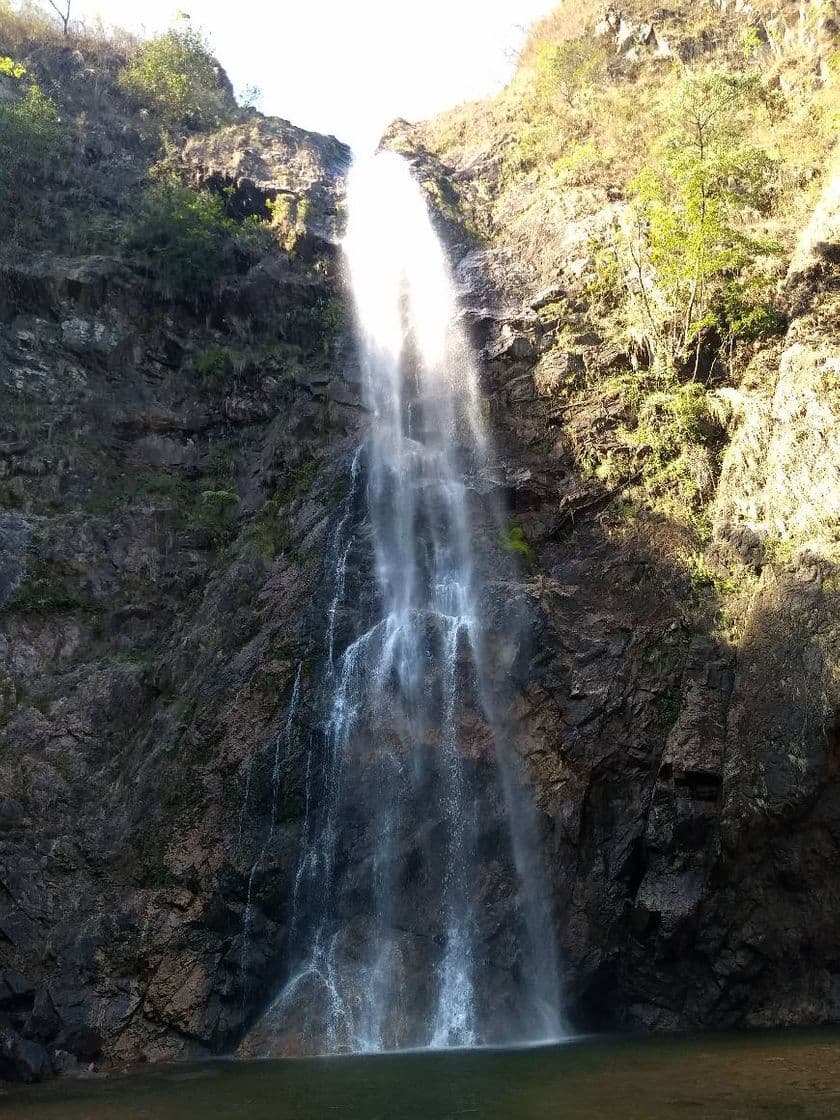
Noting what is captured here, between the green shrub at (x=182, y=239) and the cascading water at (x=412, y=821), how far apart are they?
10124mm

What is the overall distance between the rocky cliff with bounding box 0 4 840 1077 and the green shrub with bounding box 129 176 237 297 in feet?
1.13

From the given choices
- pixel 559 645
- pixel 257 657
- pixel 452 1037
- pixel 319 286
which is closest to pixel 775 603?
pixel 559 645

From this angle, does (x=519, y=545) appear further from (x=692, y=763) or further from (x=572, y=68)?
(x=572, y=68)

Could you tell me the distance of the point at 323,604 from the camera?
17531mm

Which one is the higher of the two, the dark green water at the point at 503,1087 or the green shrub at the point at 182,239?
the green shrub at the point at 182,239

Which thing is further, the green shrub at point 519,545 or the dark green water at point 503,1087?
the green shrub at point 519,545

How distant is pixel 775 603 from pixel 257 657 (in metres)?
9.47

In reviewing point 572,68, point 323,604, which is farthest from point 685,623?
point 572,68

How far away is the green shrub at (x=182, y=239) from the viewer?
84.4 feet

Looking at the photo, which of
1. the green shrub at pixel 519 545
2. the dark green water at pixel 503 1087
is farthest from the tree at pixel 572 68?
the dark green water at pixel 503 1087

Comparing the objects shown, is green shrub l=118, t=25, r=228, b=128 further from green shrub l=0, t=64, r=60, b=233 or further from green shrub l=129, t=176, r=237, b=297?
green shrub l=129, t=176, r=237, b=297

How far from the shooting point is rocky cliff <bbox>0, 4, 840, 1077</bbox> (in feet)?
43.2

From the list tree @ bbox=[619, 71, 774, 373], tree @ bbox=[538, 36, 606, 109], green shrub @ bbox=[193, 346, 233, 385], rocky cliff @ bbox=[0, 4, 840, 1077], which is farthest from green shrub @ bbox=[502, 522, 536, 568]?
tree @ bbox=[538, 36, 606, 109]

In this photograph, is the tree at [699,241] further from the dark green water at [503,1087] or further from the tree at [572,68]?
the dark green water at [503,1087]
